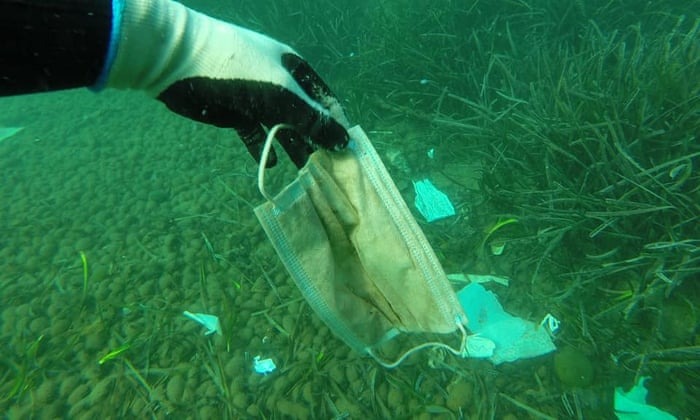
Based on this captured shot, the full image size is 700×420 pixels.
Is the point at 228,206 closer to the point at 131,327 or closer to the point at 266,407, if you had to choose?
the point at 131,327

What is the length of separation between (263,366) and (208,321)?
1.85ft

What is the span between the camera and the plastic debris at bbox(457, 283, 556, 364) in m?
2.35

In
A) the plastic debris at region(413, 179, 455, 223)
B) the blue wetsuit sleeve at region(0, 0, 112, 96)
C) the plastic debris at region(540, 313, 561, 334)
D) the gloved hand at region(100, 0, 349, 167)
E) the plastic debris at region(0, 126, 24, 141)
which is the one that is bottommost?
the plastic debris at region(0, 126, 24, 141)

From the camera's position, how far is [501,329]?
96.7 inches

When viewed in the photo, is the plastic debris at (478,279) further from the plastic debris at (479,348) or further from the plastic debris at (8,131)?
the plastic debris at (8,131)

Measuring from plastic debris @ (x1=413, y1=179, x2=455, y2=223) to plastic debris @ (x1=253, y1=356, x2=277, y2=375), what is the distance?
5.44 ft

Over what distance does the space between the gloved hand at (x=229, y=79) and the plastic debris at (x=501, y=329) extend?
156cm

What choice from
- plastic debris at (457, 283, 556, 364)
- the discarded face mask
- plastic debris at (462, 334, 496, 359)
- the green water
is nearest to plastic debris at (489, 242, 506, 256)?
the green water

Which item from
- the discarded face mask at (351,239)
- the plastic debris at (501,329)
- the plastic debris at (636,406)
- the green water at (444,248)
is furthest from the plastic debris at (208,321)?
the plastic debris at (636,406)

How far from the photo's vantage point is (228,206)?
3.63m

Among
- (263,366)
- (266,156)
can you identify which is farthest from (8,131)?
(266,156)

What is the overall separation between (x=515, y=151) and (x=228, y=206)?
8.62 ft

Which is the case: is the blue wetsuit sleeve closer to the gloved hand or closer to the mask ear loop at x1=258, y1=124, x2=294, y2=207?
the gloved hand

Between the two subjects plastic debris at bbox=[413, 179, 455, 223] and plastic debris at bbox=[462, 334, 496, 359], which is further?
plastic debris at bbox=[413, 179, 455, 223]
